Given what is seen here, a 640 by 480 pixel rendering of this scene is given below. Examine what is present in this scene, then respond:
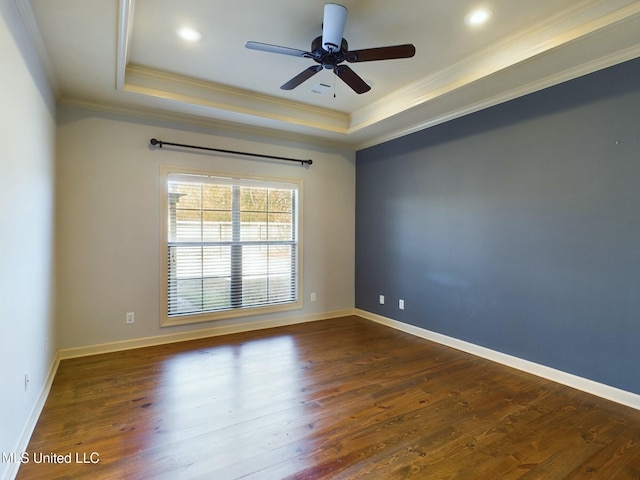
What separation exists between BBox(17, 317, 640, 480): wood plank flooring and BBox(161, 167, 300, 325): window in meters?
0.86

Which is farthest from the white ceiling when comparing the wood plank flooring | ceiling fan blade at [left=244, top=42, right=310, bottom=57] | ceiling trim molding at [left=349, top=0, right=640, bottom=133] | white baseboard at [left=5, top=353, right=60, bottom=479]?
the wood plank flooring

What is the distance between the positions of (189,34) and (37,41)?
1.03m

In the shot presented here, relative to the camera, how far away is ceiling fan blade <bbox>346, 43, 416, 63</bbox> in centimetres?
235

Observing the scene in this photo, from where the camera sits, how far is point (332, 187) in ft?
17.0

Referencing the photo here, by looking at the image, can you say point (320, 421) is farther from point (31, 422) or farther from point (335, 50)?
point (335, 50)

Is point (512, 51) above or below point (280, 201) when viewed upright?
above

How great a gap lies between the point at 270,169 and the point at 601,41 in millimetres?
3540

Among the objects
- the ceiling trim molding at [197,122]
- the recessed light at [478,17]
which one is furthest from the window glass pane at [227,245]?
the recessed light at [478,17]

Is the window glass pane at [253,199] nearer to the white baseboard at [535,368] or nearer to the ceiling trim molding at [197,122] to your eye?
the ceiling trim molding at [197,122]

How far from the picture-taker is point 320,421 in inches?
92.0

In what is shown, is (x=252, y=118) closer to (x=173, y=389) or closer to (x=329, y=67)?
(x=329, y=67)

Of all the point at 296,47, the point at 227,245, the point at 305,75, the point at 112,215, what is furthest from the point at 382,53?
the point at 112,215

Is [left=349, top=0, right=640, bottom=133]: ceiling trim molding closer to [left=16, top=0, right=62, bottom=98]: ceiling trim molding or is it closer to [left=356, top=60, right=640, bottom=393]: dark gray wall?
[left=356, top=60, right=640, bottom=393]: dark gray wall

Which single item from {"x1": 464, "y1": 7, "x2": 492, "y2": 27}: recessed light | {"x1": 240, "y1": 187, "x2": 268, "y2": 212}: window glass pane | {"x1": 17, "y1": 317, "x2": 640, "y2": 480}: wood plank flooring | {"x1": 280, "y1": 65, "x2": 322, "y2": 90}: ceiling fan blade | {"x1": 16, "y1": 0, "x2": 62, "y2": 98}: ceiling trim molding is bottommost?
{"x1": 17, "y1": 317, "x2": 640, "y2": 480}: wood plank flooring
